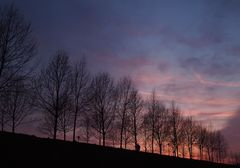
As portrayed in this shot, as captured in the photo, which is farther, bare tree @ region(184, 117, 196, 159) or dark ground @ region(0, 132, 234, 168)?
bare tree @ region(184, 117, 196, 159)

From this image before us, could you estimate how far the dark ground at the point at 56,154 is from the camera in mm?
9266

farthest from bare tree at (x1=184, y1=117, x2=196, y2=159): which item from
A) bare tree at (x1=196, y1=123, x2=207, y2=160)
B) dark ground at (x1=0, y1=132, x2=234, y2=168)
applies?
dark ground at (x1=0, y1=132, x2=234, y2=168)

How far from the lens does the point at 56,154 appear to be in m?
10.7

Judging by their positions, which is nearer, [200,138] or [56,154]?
[56,154]

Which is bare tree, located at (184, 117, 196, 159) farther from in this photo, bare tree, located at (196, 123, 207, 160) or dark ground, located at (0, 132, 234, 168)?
dark ground, located at (0, 132, 234, 168)

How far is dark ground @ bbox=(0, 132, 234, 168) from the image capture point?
9.27 meters

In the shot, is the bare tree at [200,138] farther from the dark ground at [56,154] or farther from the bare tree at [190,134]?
the dark ground at [56,154]

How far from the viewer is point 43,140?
10.9 m

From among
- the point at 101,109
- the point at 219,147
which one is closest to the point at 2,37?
the point at 101,109

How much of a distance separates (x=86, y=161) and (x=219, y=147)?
2287 inches

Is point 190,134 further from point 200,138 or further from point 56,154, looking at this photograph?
point 56,154

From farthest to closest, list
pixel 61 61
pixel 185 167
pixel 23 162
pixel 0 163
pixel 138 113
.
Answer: pixel 138 113 < pixel 61 61 < pixel 185 167 < pixel 23 162 < pixel 0 163

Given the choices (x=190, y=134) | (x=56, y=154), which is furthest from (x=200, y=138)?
(x=56, y=154)

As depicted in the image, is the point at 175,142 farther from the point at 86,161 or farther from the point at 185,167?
the point at 86,161
